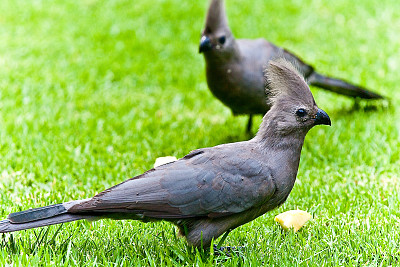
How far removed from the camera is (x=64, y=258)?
3.47 m

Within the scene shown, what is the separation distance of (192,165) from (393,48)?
5.91m

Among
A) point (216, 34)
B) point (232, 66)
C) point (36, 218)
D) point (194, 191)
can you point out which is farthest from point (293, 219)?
point (216, 34)

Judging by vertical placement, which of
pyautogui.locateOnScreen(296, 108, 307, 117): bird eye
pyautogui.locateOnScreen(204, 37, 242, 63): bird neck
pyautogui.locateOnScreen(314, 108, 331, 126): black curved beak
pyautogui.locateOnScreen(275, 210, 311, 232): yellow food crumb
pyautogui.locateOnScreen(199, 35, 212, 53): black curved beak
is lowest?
pyautogui.locateOnScreen(275, 210, 311, 232): yellow food crumb

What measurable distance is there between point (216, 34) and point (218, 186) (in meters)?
2.81

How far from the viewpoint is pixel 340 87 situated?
22.3 ft

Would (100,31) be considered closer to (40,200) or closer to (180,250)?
(40,200)

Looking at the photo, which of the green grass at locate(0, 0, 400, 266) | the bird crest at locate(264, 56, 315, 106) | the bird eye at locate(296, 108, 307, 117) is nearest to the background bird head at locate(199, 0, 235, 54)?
the green grass at locate(0, 0, 400, 266)

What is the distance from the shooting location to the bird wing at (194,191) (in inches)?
135

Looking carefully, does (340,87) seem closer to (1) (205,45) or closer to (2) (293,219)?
(1) (205,45)

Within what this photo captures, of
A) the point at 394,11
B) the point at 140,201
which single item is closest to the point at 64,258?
the point at 140,201

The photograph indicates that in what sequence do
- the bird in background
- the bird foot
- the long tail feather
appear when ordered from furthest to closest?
the bird in background
the bird foot
the long tail feather

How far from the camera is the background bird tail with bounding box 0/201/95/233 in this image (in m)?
3.30

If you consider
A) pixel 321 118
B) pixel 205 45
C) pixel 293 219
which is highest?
pixel 205 45

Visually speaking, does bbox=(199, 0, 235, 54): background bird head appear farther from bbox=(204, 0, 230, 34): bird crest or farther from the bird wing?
the bird wing
